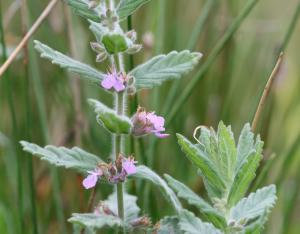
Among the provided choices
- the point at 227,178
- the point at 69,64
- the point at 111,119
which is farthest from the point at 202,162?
the point at 69,64

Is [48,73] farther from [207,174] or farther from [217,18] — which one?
Answer: [207,174]

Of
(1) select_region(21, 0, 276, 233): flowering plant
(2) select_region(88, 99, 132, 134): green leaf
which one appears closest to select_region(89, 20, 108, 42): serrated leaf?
(1) select_region(21, 0, 276, 233): flowering plant

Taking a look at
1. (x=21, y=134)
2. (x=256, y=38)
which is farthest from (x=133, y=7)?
(x=256, y=38)

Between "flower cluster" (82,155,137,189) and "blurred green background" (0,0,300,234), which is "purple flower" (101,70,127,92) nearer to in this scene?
"flower cluster" (82,155,137,189)

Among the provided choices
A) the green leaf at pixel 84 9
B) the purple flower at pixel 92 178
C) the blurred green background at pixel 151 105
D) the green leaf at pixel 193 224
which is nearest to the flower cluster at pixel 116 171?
the purple flower at pixel 92 178

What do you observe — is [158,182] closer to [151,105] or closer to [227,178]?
[227,178]
